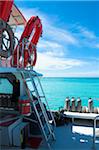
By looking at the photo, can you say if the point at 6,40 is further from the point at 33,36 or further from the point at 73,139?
the point at 73,139

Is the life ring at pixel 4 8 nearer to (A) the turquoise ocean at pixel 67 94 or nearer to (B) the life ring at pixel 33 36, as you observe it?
(B) the life ring at pixel 33 36

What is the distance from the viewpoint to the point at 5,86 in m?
5.89

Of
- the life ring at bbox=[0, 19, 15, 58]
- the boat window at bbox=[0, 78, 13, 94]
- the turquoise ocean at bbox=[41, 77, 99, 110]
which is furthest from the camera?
the turquoise ocean at bbox=[41, 77, 99, 110]

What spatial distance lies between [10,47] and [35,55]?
1.39 meters

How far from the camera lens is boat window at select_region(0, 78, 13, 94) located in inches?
Answer: 230

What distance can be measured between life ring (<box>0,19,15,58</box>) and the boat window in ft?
3.59

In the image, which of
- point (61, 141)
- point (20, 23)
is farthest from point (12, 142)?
point (20, 23)

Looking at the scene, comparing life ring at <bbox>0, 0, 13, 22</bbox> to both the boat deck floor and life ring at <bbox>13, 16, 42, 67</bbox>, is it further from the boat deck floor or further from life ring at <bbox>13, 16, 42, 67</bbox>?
the boat deck floor

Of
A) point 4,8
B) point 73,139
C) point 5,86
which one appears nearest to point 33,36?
point 5,86

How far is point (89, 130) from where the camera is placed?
625cm

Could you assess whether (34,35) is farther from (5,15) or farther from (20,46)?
(5,15)

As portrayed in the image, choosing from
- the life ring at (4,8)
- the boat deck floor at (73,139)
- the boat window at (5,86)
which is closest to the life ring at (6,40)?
the life ring at (4,8)

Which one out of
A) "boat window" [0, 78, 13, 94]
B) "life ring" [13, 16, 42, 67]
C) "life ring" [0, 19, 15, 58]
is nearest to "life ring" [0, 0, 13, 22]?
"life ring" [0, 19, 15, 58]

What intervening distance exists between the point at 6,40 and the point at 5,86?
5.07 ft
